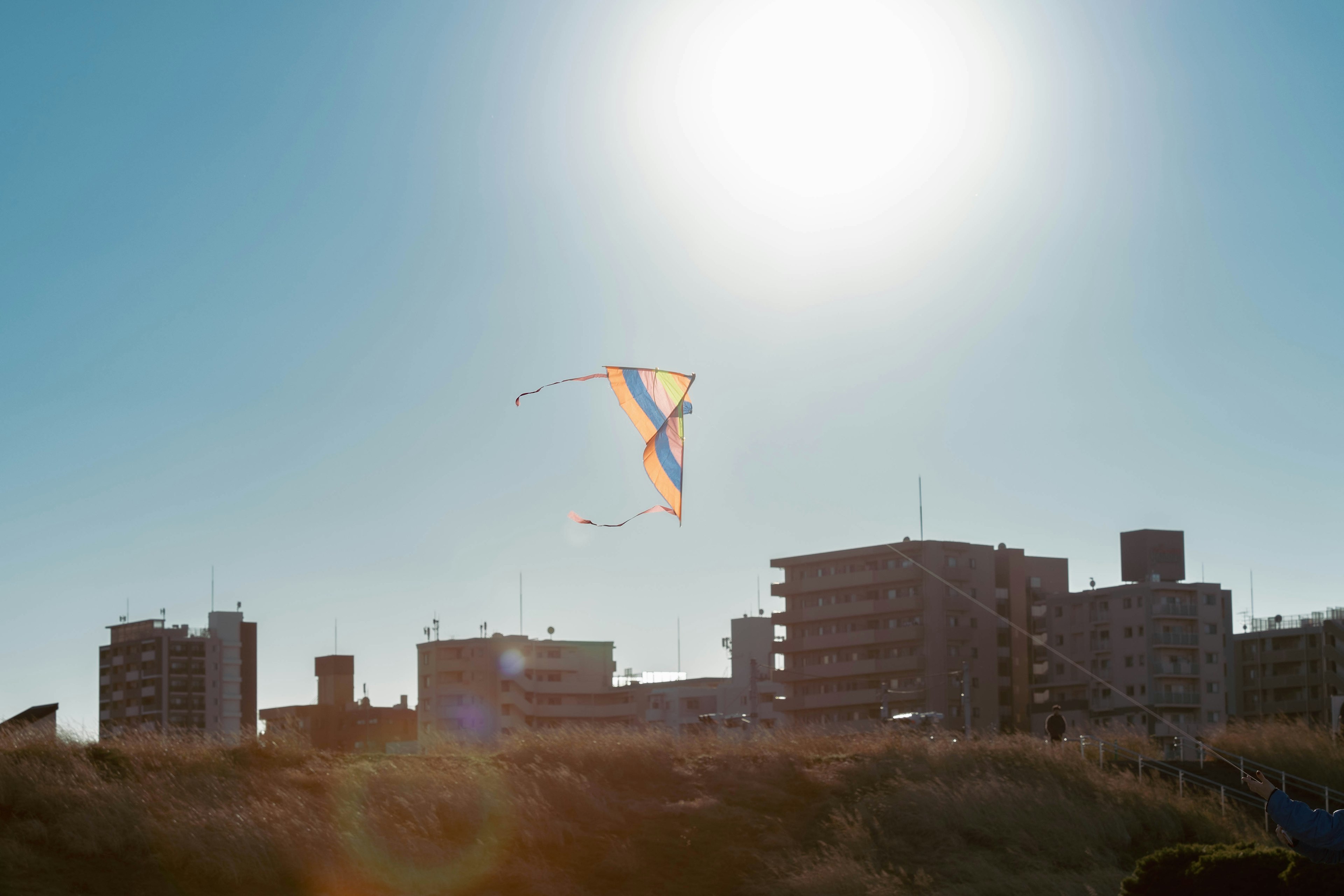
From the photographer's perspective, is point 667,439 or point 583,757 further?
point 583,757

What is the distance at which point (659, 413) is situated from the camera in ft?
61.4

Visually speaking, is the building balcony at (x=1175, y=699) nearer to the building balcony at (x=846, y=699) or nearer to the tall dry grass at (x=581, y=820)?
the building balcony at (x=846, y=699)

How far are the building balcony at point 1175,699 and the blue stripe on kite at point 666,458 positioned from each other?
303 ft

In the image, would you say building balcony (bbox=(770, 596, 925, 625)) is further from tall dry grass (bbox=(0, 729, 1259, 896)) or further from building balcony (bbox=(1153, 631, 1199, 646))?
tall dry grass (bbox=(0, 729, 1259, 896))

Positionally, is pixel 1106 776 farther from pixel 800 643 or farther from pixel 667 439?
pixel 800 643

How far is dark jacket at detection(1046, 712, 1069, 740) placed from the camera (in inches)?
1575

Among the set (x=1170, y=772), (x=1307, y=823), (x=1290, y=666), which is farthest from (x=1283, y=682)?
(x=1307, y=823)

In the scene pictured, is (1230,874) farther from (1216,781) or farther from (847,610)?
(847,610)

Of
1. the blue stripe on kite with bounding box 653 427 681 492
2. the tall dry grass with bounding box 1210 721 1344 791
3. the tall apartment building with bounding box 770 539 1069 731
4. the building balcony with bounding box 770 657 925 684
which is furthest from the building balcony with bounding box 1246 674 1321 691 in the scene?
the blue stripe on kite with bounding box 653 427 681 492

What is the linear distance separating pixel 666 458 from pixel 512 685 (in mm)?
110857

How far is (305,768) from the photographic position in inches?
1116

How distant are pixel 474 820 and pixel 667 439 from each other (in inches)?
435

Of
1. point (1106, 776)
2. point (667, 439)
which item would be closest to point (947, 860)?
point (1106, 776)

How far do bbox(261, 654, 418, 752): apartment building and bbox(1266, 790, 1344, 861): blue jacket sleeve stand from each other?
126 metres
